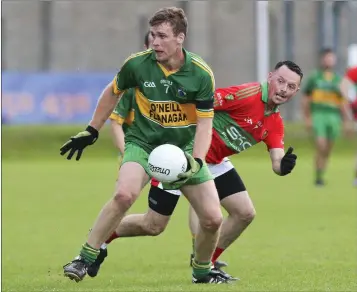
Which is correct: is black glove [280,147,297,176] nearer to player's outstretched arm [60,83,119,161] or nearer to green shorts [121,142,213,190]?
green shorts [121,142,213,190]

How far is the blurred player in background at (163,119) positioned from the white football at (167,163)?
0.12 metres

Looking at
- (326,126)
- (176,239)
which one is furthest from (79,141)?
(326,126)

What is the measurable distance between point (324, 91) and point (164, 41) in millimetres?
12639

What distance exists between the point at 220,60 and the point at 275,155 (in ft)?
112

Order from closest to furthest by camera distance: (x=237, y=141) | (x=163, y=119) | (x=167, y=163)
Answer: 1. (x=167, y=163)
2. (x=163, y=119)
3. (x=237, y=141)

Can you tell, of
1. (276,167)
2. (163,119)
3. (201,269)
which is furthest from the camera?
(276,167)

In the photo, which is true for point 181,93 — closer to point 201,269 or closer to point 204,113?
point 204,113

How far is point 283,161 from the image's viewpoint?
27.1 ft

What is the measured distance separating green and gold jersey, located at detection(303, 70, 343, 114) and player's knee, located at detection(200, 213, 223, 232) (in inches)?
480

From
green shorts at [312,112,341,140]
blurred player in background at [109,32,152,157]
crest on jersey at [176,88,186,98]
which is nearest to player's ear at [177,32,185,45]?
crest on jersey at [176,88,186,98]

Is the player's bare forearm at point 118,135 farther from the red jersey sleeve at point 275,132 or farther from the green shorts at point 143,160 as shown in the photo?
the green shorts at point 143,160

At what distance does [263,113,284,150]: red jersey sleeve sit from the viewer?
861 centimetres

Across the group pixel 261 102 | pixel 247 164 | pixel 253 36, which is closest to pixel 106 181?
pixel 247 164

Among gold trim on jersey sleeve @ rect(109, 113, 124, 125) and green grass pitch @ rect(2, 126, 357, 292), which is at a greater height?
gold trim on jersey sleeve @ rect(109, 113, 124, 125)
